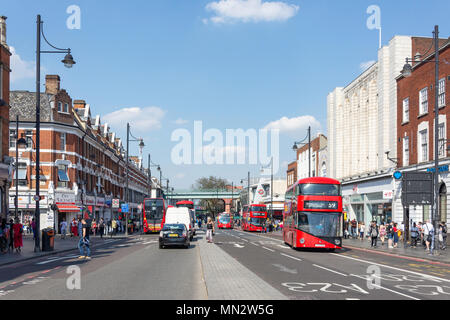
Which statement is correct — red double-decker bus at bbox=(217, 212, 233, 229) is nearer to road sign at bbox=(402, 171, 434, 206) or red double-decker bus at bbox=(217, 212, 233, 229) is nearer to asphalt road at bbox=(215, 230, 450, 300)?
road sign at bbox=(402, 171, 434, 206)

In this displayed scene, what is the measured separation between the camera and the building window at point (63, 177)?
52.0m

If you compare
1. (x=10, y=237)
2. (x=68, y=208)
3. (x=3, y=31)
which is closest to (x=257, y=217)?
(x=68, y=208)

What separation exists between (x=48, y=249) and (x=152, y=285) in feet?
51.4

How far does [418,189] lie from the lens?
2956cm

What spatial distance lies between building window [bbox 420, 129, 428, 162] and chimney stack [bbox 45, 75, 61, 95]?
3675cm

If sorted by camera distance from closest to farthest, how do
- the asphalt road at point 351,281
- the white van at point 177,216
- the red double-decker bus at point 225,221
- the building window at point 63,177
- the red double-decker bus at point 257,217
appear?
the asphalt road at point 351,281 < the white van at point 177,216 < the building window at point 63,177 < the red double-decker bus at point 257,217 < the red double-decker bus at point 225,221

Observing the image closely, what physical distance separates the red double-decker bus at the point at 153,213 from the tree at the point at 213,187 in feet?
283

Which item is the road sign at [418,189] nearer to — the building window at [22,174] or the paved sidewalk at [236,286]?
the paved sidewalk at [236,286]

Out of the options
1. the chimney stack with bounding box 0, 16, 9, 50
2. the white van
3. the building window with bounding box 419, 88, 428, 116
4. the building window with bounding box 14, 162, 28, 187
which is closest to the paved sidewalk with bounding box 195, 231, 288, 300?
the white van

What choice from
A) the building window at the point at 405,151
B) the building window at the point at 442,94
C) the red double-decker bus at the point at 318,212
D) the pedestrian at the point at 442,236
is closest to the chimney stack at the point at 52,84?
the building window at the point at 405,151

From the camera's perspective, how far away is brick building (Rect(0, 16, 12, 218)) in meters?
32.7

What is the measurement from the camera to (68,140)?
5341 cm

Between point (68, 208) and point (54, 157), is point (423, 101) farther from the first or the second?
point (68, 208)
